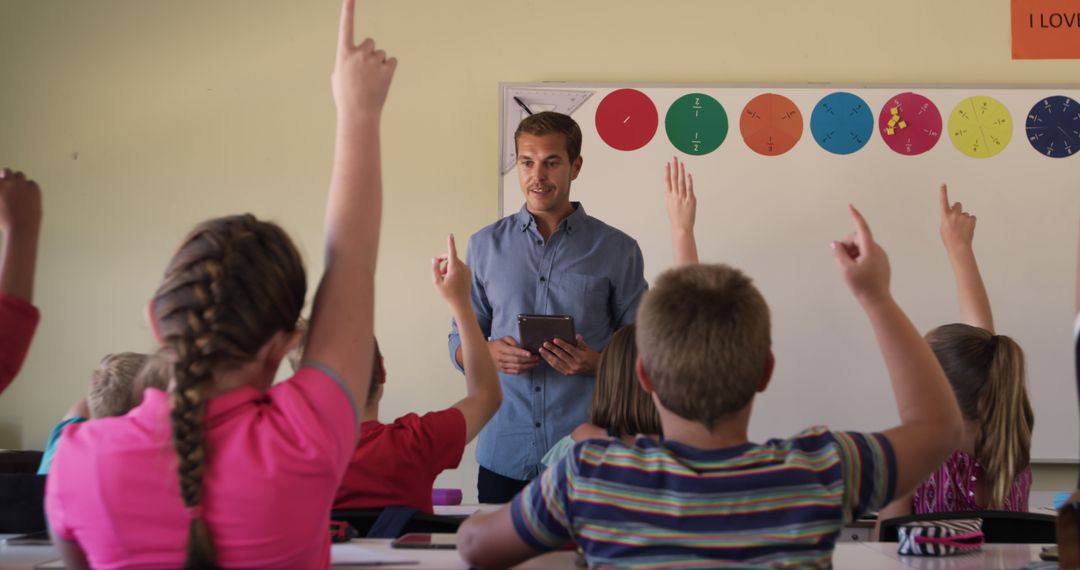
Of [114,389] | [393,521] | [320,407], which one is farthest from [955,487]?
[114,389]

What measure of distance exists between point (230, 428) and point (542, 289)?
76.3 inches

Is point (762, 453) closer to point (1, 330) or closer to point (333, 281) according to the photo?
point (333, 281)

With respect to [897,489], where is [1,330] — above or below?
above

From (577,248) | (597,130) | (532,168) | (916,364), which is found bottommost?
(916,364)

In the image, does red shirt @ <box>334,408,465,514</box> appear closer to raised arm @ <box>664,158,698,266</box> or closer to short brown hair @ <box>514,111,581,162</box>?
raised arm @ <box>664,158,698,266</box>

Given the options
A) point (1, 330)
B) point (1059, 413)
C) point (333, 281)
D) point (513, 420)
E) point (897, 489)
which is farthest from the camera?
point (1059, 413)

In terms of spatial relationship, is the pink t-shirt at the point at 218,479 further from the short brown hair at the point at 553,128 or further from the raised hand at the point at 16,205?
the short brown hair at the point at 553,128

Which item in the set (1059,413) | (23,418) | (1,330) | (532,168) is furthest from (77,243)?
(1059,413)

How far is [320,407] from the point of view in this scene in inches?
40.0

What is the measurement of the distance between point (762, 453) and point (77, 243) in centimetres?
340

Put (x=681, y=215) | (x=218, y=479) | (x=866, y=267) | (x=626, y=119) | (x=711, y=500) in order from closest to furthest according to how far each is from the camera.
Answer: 1. (x=218, y=479)
2. (x=711, y=500)
3. (x=866, y=267)
4. (x=681, y=215)
5. (x=626, y=119)

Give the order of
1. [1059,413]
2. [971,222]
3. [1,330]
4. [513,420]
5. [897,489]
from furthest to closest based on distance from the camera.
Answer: [1059,413], [513,420], [971,222], [1,330], [897,489]

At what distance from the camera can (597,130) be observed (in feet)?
12.3

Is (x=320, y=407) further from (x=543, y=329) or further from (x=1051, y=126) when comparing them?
(x=1051, y=126)
